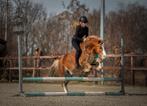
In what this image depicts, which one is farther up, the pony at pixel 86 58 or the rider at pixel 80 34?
the rider at pixel 80 34

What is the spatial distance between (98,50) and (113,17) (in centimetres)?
3538

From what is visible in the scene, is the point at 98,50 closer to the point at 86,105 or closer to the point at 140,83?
the point at 86,105

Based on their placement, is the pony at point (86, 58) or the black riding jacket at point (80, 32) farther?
the pony at point (86, 58)

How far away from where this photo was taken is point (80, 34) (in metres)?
14.8

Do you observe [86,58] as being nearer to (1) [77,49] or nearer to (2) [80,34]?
(1) [77,49]

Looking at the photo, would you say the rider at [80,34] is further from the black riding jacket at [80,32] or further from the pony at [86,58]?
the pony at [86,58]

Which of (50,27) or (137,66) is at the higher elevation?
(50,27)

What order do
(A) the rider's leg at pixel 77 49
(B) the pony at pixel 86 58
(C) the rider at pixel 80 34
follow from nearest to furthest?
(C) the rider at pixel 80 34, (B) the pony at pixel 86 58, (A) the rider's leg at pixel 77 49

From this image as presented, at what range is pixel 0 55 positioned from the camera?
102 feet

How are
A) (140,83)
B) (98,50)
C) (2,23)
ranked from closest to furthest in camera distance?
(98,50) < (140,83) < (2,23)

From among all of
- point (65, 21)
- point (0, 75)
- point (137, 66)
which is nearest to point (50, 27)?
point (65, 21)

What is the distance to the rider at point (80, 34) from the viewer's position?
47.8 ft

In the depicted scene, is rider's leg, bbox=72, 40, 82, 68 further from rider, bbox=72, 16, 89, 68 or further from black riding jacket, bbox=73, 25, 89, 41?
black riding jacket, bbox=73, 25, 89, 41

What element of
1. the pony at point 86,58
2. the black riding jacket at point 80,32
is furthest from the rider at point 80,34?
the pony at point 86,58
